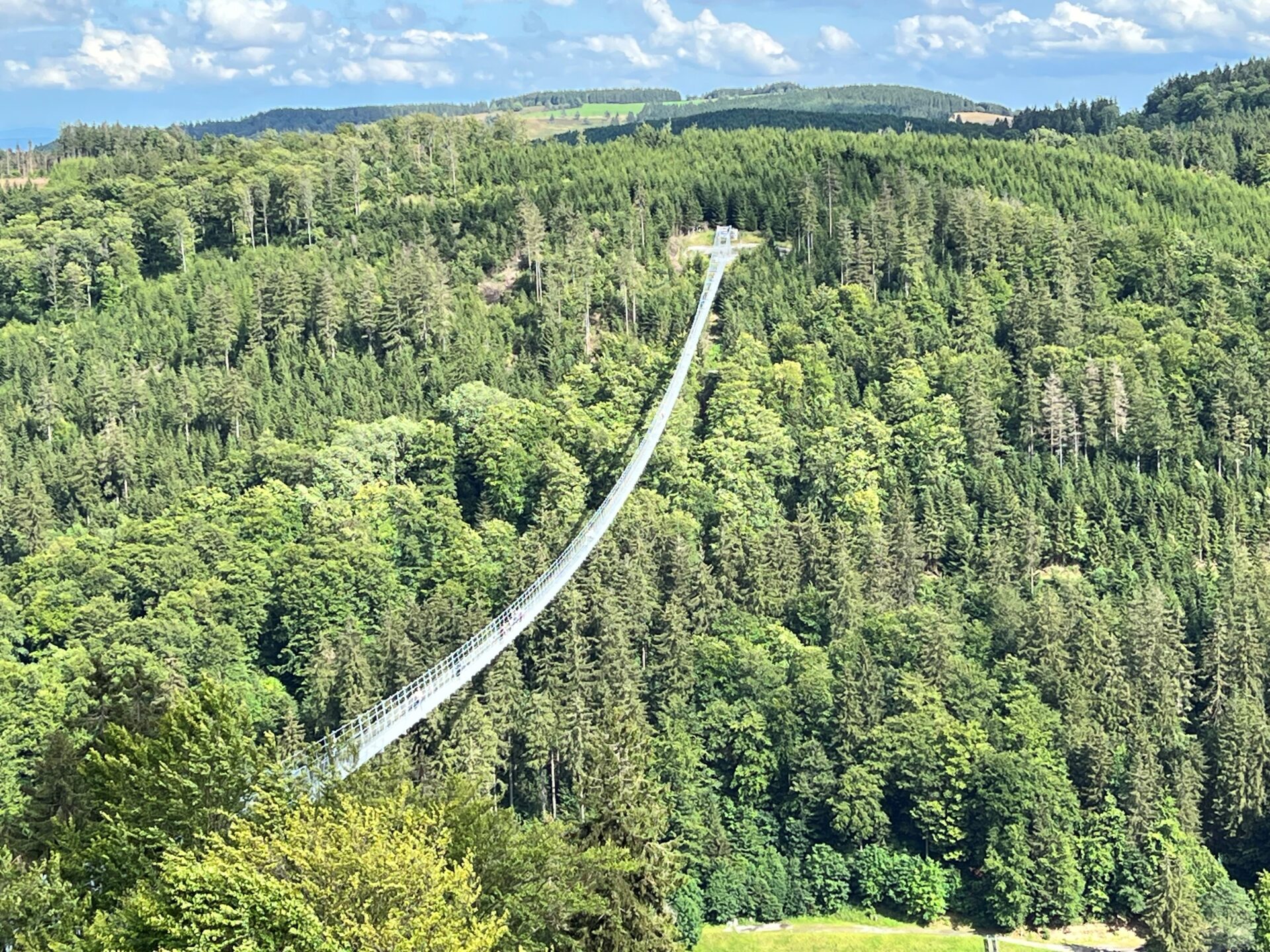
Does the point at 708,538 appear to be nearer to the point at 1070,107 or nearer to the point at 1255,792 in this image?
the point at 1255,792

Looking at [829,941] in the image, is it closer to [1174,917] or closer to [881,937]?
[881,937]

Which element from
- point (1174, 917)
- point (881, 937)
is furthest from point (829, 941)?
point (1174, 917)

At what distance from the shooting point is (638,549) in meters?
63.7

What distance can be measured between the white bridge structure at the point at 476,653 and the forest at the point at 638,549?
2238mm

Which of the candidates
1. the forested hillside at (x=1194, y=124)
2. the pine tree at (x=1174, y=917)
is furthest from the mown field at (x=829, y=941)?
the forested hillside at (x=1194, y=124)

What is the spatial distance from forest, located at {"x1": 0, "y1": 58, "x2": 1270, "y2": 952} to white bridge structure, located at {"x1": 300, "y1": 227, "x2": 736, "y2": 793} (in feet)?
7.34


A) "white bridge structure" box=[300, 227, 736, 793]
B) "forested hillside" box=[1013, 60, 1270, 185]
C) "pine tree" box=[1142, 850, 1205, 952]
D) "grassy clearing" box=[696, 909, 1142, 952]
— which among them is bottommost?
"grassy clearing" box=[696, 909, 1142, 952]

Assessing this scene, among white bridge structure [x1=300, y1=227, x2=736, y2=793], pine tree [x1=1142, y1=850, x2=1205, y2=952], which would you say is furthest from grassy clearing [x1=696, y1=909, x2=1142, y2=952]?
white bridge structure [x1=300, y1=227, x2=736, y2=793]

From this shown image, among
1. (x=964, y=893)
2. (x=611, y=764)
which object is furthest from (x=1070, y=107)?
(x=611, y=764)

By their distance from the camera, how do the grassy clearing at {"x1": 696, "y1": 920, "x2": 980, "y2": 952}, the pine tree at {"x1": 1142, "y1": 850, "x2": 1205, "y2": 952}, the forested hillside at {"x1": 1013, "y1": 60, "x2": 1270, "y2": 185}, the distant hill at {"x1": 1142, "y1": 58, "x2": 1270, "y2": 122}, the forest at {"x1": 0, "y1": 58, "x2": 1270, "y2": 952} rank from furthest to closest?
the distant hill at {"x1": 1142, "y1": 58, "x2": 1270, "y2": 122} → the forested hillside at {"x1": 1013, "y1": 60, "x2": 1270, "y2": 185} → the grassy clearing at {"x1": 696, "y1": 920, "x2": 980, "y2": 952} → the pine tree at {"x1": 1142, "y1": 850, "x2": 1205, "y2": 952} → the forest at {"x1": 0, "y1": 58, "x2": 1270, "y2": 952}

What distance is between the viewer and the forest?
1112 inches

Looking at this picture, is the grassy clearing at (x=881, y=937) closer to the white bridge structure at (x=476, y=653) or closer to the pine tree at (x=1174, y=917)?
the pine tree at (x=1174, y=917)

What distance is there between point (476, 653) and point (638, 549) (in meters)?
19.4

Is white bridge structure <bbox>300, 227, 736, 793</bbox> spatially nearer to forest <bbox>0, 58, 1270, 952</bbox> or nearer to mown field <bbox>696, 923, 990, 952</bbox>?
forest <bbox>0, 58, 1270, 952</bbox>
